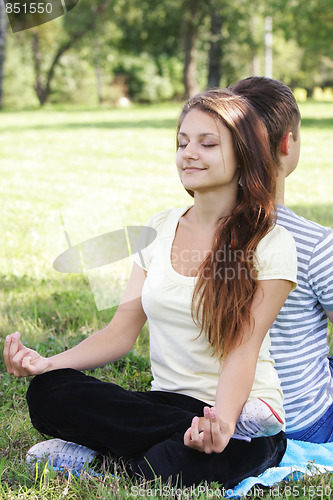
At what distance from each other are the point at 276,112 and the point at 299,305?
0.69 metres

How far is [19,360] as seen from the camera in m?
2.24

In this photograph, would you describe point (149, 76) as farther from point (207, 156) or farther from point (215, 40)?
point (207, 156)

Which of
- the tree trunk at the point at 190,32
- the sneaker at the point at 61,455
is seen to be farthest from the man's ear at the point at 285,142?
the tree trunk at the point at 190,32

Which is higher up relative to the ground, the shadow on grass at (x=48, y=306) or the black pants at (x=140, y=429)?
the black pants at (x=140, y=429)

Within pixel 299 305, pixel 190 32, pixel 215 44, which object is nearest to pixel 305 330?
pixel 299 305

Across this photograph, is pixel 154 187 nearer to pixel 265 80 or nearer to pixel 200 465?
pixel 265 80

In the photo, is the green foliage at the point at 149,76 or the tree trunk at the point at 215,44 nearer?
the tree trunk at the point at 215,44

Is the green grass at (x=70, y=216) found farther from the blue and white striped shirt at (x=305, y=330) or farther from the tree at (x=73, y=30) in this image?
the tree at (x=73, y=30)

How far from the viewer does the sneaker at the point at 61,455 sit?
2260 mm

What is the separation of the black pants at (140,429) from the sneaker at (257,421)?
0.17 ft

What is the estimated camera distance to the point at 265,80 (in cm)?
245

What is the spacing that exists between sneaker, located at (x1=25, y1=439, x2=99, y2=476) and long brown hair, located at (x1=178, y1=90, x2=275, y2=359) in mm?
592

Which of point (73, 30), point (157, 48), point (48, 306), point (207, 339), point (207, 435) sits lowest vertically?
point (48, 306)

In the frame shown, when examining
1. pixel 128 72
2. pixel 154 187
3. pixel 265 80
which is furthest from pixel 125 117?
pixel 128 72
